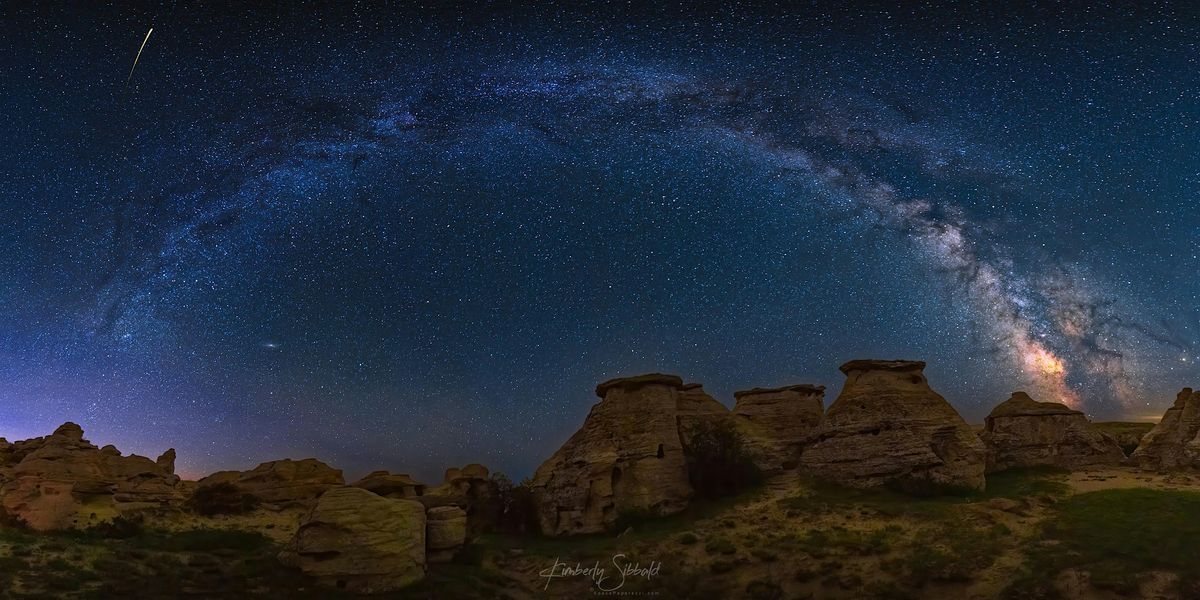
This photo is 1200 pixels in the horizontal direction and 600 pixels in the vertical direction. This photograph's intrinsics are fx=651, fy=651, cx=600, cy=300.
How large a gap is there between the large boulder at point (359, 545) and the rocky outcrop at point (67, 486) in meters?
13.5

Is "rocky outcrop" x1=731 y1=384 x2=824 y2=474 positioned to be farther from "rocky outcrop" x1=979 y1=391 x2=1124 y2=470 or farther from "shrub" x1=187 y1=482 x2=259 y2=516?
"shrub" x1=187 y1=482 x2=259 y2=516

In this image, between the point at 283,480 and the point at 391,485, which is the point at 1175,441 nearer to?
the point at 391,485

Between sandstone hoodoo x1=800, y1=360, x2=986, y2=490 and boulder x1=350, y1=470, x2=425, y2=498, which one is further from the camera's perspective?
boulder x1=350, y1=470, x2=425, y2=498

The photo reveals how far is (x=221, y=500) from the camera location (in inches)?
1497

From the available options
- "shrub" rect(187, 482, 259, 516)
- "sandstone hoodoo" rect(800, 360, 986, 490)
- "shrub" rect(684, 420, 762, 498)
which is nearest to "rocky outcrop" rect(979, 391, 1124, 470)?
"sandstone hoodoo" rect(800, 360, 986, 490)

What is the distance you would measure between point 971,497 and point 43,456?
143 feet

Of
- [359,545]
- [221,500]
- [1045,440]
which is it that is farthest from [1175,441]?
[221,500]

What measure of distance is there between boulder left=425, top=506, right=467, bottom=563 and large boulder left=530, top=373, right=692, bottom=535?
13124 mm

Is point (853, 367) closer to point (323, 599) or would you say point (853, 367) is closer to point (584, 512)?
point (584, 512)

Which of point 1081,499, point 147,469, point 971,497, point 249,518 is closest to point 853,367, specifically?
point 971,497

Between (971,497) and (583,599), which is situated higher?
(971,497)

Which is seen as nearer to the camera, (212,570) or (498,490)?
(212,570)

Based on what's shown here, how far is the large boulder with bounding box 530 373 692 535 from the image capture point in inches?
1496

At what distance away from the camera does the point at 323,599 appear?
20.6 metres
